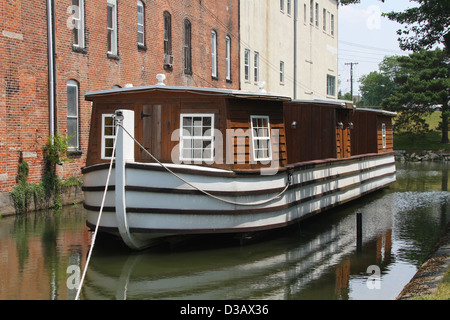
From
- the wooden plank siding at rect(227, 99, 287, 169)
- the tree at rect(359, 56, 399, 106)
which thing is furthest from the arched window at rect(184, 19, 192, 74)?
the tree at rect(359, 56, 399, 106)

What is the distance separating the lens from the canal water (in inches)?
380

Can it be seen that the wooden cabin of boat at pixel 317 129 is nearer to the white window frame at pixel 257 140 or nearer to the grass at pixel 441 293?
the white window frame at pixel 257 140

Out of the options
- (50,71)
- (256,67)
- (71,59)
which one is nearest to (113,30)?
(71,59)

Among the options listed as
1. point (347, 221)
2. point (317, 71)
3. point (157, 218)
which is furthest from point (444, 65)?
point (157, 218)

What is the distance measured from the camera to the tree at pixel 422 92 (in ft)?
173

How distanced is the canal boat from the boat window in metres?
0.02

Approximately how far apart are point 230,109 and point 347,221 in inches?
259

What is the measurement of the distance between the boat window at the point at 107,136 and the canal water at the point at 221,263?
2.00 metres

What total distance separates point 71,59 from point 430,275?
1439 cm

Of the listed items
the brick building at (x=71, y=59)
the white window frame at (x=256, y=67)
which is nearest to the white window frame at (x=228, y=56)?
the white window frame at (x=256, y=67)

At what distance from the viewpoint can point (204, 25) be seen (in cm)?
3023

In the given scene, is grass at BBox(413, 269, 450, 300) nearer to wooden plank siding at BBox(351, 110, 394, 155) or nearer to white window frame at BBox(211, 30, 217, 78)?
wooden plank siding at BBox(351, 110, 394, 155)

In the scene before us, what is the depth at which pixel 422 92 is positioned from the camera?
53625 mm

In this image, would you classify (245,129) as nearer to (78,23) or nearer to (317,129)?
(317,129)
